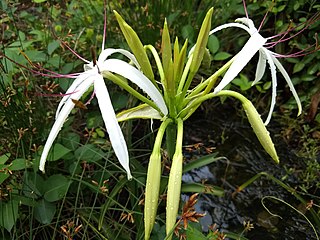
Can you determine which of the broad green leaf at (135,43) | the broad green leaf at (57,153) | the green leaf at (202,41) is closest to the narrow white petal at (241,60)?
the green leaf at (202,41)

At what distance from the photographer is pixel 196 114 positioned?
2203 millimetres

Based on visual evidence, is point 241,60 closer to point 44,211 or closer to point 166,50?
point 166,50

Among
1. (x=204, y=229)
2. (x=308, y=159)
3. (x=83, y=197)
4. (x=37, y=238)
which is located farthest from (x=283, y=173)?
(x=37, y=238)

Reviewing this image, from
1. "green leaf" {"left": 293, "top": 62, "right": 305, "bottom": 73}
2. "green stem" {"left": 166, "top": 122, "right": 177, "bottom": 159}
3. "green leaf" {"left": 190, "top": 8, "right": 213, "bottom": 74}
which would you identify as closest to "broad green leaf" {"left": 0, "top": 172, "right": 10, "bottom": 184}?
"green stem" {"left": 166, "top": 122, "right": 177, "bottom": 159}

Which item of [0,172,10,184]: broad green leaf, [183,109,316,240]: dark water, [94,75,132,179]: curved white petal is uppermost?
[94,75,132,179]: curved white petal

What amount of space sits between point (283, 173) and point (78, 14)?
47.1 inches

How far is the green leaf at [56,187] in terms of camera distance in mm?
1439

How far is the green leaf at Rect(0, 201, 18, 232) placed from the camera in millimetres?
1339

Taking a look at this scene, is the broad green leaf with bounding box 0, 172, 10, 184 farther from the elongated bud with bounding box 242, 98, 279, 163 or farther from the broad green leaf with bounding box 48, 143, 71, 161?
the elongated bud with bounding box 242, 98, 279, 163

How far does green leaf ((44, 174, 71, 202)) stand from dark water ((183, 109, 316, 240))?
51 cm

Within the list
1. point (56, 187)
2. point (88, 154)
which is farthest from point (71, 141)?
point (56, 187)

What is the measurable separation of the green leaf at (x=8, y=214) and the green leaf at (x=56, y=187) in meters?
0.10

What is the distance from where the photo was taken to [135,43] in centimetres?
104

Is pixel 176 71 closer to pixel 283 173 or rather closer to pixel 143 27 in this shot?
pixel 283 173
